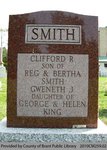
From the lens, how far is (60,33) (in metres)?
5.91

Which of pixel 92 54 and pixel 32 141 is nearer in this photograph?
pixel 32 141

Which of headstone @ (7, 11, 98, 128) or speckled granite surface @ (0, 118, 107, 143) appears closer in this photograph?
speckled granite surface @ (0, 118, 107, 143)

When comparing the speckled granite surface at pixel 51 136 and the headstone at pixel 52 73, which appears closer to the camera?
the speckled granite surface at pixel 51 136

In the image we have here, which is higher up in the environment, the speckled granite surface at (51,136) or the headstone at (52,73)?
the headstone at (52,73)

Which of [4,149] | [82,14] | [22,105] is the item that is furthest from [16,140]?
[82,14]

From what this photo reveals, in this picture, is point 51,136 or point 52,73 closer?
point 51,136

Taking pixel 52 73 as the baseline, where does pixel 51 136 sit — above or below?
below

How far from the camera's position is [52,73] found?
19.1 ft

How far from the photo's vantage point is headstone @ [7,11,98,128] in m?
5.84

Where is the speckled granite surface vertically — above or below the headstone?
below

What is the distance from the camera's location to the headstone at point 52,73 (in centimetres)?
584

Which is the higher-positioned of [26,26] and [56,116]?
[26,26]

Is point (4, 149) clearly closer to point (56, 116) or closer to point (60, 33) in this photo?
point (56, 116)

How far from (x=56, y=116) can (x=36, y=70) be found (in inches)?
25.2
